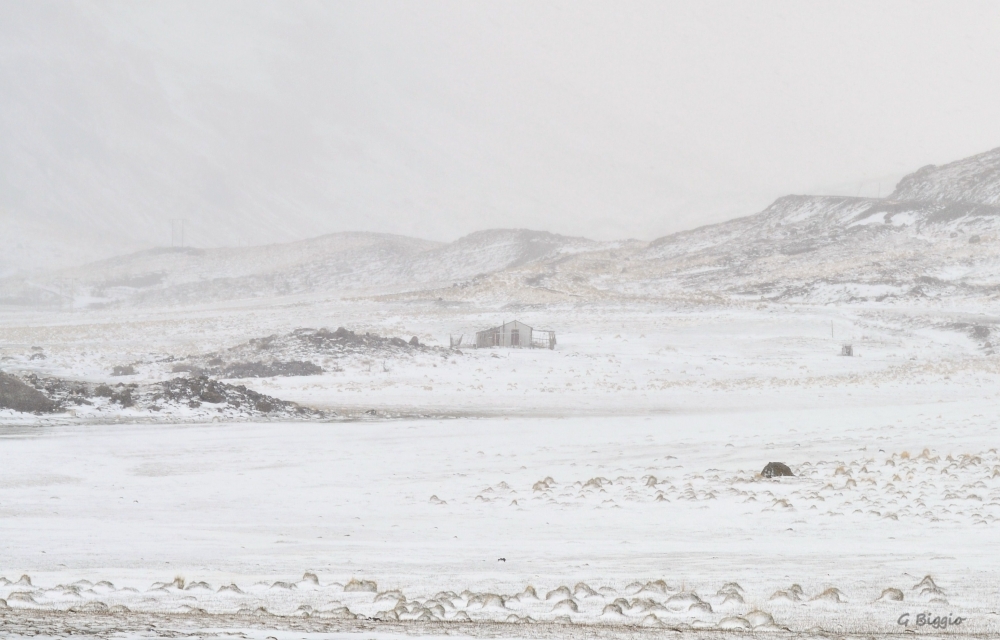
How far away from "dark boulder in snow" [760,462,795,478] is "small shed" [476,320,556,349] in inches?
1437

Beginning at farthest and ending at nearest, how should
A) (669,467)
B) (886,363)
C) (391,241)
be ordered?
(391,241), (886,363), (669,467)

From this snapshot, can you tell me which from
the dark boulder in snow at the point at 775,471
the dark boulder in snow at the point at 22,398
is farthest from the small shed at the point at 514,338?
the dark boulder in snow at the point at 775,471

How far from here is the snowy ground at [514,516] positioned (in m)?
5.40

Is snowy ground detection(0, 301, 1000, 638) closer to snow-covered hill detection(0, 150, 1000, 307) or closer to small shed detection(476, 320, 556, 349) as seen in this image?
small shed detection(476, 320, 556, 349)

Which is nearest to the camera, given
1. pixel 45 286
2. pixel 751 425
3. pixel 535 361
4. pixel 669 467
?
pixel 669 467

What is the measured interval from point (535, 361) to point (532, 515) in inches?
1207

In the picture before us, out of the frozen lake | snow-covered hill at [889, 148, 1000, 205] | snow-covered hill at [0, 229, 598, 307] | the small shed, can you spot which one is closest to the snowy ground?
the frozen lake

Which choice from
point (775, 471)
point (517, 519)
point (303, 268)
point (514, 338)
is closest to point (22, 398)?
point (517, 519)

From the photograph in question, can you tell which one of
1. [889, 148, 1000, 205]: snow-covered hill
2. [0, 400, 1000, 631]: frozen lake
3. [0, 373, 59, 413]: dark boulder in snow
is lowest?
[0, 400, 1000, 631]: frozen lake

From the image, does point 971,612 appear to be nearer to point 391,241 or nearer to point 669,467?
point 669,467

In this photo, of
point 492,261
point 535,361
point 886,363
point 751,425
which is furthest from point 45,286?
point 751,425

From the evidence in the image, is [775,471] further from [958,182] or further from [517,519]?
[958,182]

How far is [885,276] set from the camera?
90812 mm

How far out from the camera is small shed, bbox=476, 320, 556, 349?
50438 mm
